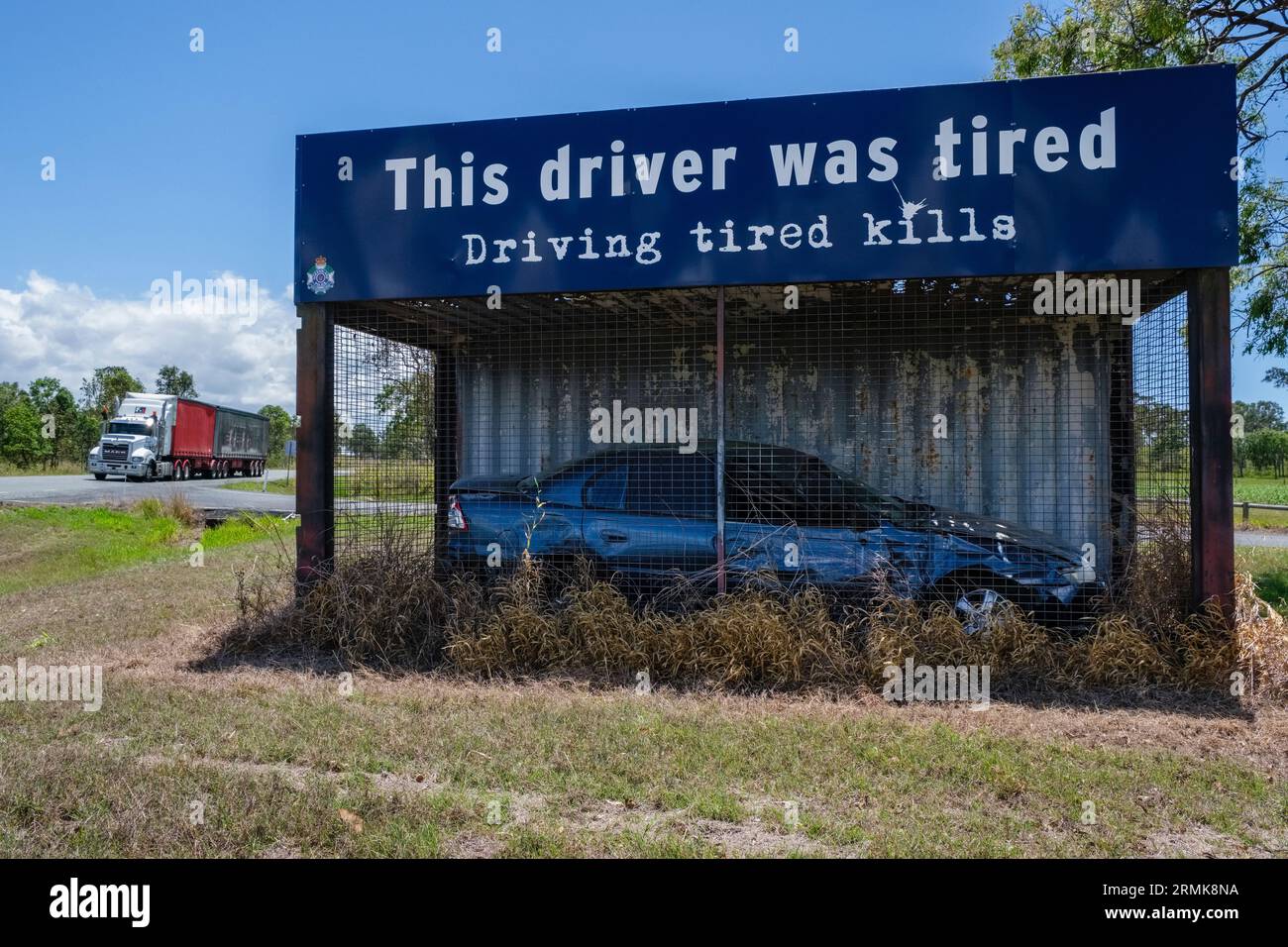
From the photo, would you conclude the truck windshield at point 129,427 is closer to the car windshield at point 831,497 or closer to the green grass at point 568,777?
the green grass at point 568,777

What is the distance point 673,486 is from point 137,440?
29.7m

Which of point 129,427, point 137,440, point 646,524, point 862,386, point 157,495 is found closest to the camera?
point 646,524

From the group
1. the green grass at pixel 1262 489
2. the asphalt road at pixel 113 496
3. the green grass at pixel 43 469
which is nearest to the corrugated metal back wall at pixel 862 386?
the asphalt road at pixel 113 496

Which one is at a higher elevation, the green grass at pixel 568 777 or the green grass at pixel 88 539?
the green grass at pixel 88 539

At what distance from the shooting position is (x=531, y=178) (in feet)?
24.2

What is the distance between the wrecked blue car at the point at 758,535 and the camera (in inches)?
278

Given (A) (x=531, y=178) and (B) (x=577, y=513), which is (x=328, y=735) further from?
(A) (x=531, y=178)

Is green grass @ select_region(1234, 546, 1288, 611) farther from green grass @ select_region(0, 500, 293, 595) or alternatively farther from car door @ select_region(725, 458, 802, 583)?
green grass @ select_region(0, 500, 293, 595)

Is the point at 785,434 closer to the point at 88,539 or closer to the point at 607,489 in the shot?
the point at 607,489

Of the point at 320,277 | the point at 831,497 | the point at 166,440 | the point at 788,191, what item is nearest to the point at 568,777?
the point at 831,497

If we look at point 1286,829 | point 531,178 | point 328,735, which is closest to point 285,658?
point 328,735

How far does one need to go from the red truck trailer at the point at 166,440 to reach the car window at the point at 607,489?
29.2 m

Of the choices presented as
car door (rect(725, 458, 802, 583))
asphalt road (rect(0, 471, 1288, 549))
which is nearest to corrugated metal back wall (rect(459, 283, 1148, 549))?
car door (rect(725, 458, 802, 583))

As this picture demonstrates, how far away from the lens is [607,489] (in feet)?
25.2
